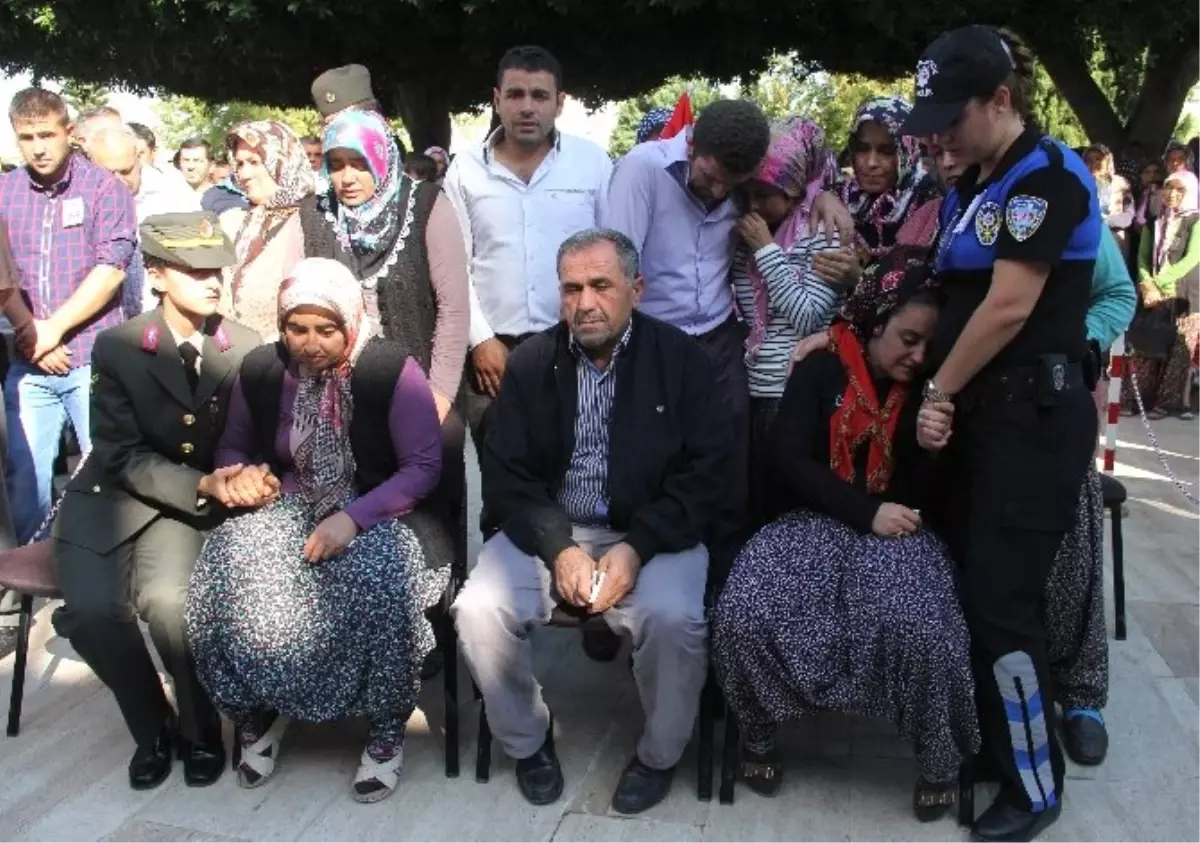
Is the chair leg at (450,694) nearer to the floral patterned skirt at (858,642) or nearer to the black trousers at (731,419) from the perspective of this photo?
the black trousers at (731,419)

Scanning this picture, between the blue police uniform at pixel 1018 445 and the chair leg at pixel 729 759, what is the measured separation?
666 mm

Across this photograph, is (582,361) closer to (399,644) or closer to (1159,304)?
(399,644)

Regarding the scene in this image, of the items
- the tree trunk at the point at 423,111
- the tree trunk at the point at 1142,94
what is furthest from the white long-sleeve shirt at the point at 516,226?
the tree trunk at the point at 423,111

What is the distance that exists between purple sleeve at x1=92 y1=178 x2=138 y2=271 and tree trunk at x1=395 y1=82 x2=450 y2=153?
11332 millimetres

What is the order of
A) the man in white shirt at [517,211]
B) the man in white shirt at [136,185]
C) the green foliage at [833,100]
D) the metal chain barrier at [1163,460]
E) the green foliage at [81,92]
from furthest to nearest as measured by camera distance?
the green foliage at [833,100] → the green foliage at [81,92] → the metal chain barrier at [1163,460] → the man in white shirt at [136,185] → the man in white shirt at [517,211]

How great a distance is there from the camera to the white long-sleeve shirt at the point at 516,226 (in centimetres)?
372

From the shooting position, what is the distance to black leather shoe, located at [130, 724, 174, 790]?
3.22m

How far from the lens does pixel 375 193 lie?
3564 millimetres

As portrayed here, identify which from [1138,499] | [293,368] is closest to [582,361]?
[293,368]

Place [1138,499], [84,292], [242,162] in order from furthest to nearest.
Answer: [1138,499] < [84,292] < [242,162]

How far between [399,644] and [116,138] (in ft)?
11.8

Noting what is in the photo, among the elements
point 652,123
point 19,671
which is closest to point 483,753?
point 19,671

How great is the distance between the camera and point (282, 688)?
3037 millimetres

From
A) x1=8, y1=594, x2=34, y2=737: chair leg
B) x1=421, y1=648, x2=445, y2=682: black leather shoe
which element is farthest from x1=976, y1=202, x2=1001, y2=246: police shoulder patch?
x1=8, y1=594, x2=34, y2=737: chair leg
